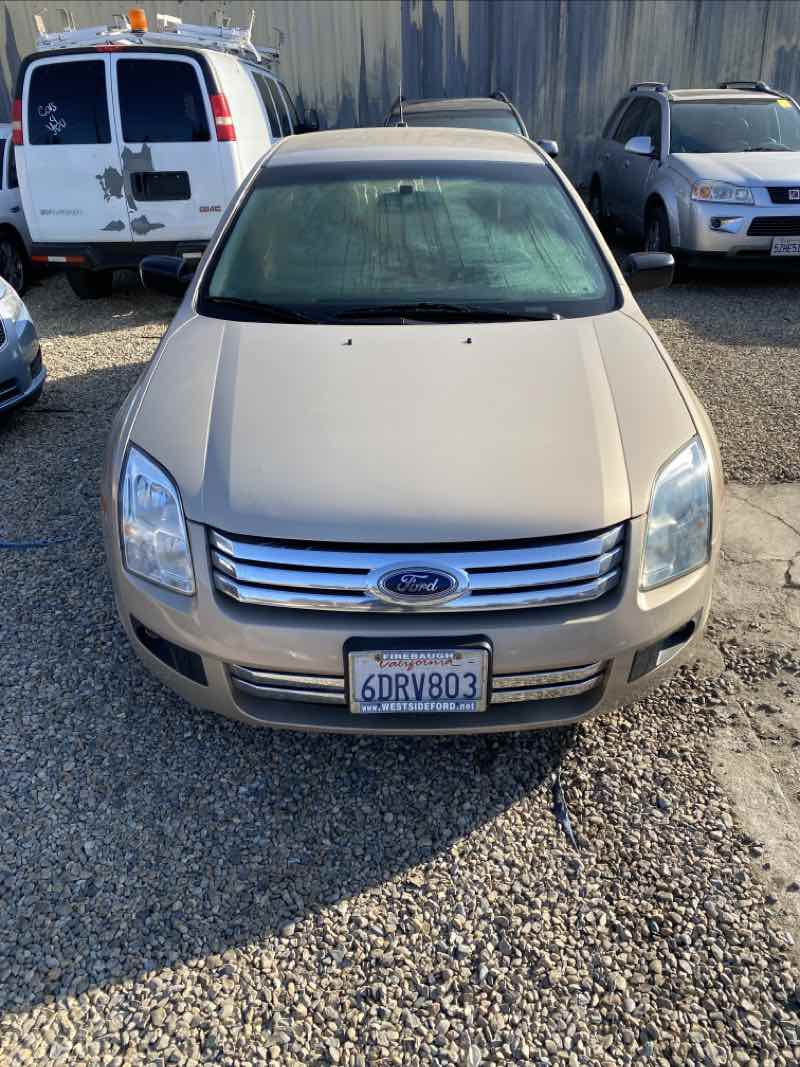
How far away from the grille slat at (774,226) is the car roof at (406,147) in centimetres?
425

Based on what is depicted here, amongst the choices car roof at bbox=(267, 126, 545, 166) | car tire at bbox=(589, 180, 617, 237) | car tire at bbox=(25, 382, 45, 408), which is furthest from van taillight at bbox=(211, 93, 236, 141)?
car tire at bbox=(589, 180, 617, 237)

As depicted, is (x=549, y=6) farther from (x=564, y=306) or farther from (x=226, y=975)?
(x=226, y=975)

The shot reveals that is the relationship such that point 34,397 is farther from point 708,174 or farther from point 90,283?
point 708,174

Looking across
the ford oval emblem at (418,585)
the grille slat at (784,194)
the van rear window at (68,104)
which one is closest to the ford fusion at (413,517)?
the ford oval emblem at (418,585)

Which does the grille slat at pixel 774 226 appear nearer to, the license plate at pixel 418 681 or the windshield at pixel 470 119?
the windshield at pixel 470 119

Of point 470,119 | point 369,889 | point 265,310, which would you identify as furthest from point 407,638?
point 470,119

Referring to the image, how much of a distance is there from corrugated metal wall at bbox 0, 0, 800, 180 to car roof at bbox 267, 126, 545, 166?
30.1 feet

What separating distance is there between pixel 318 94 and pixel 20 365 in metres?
9.10

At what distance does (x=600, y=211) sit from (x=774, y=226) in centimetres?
382

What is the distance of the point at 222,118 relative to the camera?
22.7 ft

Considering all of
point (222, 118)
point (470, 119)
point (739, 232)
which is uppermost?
point (222, 118)

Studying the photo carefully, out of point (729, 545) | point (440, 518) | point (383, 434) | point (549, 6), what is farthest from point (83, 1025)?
point (549, 6)

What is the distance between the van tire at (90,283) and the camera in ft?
25.8

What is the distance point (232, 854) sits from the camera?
2.30 metres
